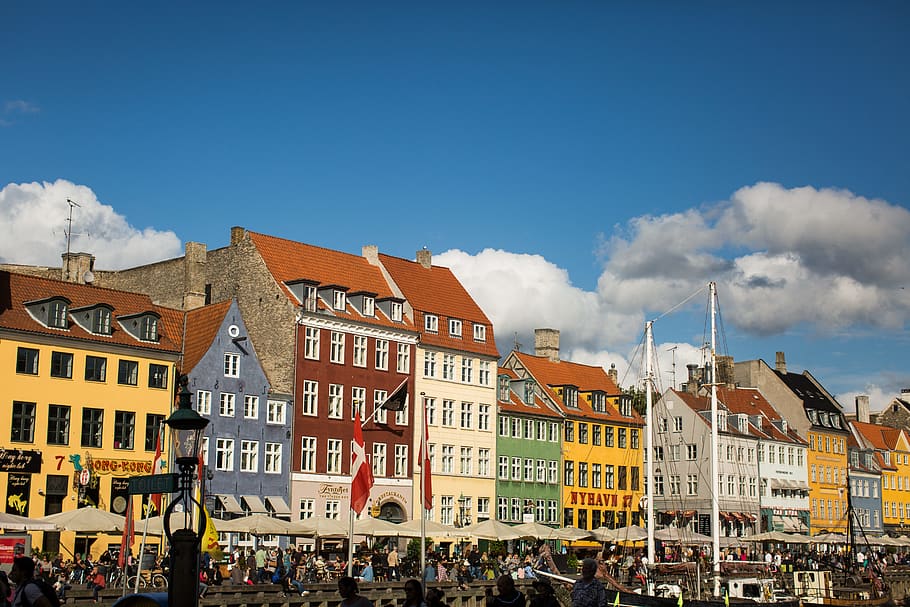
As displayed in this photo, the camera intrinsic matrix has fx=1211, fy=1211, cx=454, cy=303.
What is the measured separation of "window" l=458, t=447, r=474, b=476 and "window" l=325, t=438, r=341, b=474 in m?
9.71

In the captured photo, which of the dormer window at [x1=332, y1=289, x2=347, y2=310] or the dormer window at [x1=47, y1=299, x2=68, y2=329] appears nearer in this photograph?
the dormer window at [x1=47, y1=299, x2=68, y2=329]

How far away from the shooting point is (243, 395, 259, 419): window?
191ft

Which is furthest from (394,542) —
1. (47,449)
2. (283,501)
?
(47,449)

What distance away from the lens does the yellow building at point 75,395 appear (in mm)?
49688

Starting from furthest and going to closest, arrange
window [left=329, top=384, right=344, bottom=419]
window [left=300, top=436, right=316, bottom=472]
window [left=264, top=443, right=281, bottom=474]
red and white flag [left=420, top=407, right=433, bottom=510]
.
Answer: window [left=329, top=384, right=344, bottom=419]
window [left=300, top=436, right=316, bottom=472]
window [left=264, top=443, right=281, bottom=474]
red and white flag [left=420, top=407, right=433, bottom=510]

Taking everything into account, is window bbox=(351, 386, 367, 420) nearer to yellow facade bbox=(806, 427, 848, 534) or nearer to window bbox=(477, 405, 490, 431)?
window bbox=(477, 405, 490, 431)

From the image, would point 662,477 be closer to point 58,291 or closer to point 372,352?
point 372,352

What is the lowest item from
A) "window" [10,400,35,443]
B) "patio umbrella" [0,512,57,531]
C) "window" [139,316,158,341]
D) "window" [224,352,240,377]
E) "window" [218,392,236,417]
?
"patio umbrella" [0,512,57,531]

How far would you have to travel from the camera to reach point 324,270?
66.7m

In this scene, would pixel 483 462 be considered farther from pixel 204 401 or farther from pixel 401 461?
pixel 204 401

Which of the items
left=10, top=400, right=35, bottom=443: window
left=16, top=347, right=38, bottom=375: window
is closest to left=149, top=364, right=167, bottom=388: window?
left=16, top=347, right=38, bottom=375: window

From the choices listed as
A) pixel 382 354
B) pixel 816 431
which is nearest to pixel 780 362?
pixel 816 431

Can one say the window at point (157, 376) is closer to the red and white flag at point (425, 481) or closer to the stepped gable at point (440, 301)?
the stepped gable at point (440, 301)

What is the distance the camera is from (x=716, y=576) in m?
48.0
